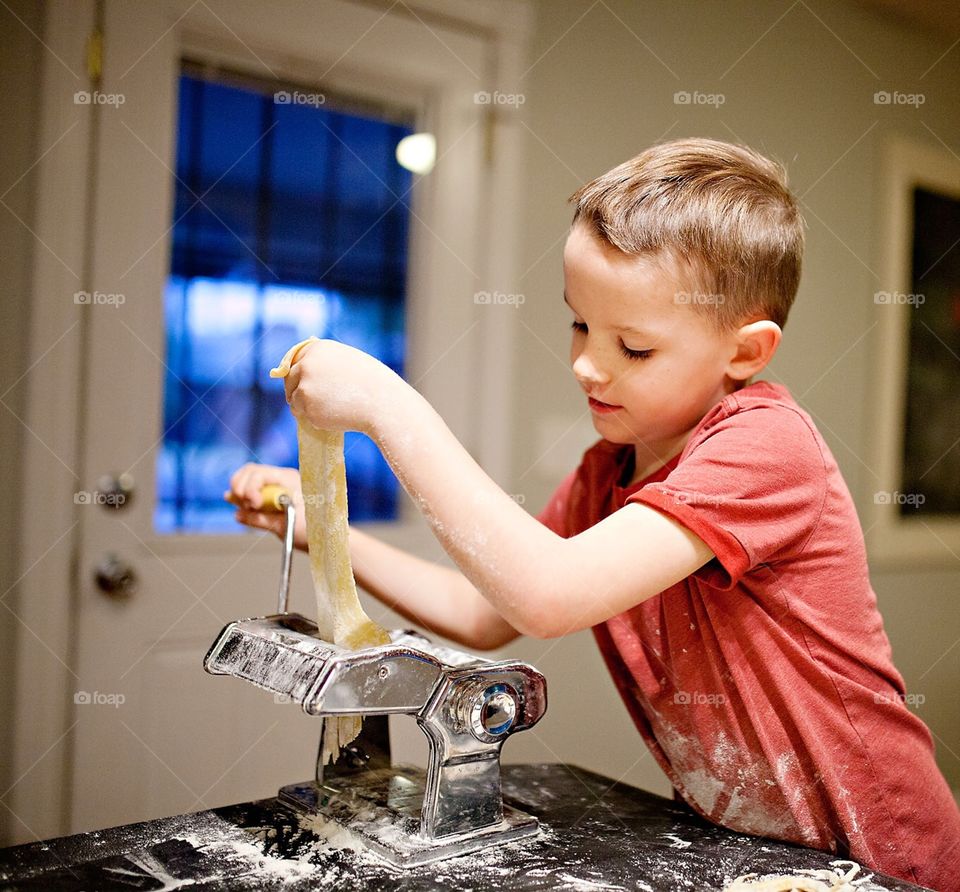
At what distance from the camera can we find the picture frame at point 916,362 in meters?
2.62

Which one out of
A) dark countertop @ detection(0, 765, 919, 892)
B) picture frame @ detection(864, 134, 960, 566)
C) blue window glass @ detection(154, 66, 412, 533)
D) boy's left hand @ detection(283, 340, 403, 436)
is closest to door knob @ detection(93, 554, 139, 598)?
blue window glass @ detection(154, 66, 412, 533)

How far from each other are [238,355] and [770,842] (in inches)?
60.3

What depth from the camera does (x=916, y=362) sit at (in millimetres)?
2703

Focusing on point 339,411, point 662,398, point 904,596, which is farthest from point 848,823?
point 904,596

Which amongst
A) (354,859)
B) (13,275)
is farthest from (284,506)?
(13,275)

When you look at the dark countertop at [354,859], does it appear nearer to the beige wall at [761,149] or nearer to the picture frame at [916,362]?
the beige wall at [761,149]

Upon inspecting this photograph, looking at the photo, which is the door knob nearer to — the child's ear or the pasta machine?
the pasta machine

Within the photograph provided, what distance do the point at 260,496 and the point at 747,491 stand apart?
544mm

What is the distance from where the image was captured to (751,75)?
94.6 inches

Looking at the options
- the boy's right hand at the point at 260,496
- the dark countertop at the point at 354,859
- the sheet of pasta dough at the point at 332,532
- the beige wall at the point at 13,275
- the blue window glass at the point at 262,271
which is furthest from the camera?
the blue window glass at the point at 262,271

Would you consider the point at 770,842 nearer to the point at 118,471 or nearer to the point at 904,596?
the point at 118,471

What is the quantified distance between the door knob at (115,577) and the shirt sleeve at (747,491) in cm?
131

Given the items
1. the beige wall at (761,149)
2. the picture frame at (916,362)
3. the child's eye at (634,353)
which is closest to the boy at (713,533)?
the child's eye at (634,353)

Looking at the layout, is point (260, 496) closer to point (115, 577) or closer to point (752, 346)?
point (752, 346)
